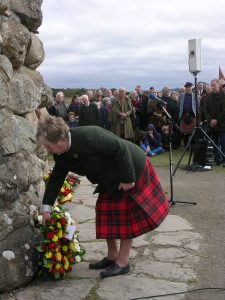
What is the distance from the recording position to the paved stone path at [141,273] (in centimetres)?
393

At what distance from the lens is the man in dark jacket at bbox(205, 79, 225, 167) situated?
437 inches

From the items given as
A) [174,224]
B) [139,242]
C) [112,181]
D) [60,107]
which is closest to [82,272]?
[112,181]

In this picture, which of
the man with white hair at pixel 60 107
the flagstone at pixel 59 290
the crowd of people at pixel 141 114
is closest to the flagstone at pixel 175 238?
the flagstone at pixel 59 290

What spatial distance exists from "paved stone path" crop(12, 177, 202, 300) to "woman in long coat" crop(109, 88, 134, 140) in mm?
7295

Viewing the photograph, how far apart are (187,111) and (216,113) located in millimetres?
1900

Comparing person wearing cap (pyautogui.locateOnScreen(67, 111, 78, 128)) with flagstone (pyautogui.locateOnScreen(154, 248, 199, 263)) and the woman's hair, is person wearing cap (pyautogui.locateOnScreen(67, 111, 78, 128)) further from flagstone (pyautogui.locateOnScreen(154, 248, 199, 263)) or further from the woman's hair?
the woman's hair

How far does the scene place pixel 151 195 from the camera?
14.3 feet

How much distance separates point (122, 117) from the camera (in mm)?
→ 13000

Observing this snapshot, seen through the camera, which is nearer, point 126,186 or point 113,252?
point 126,186

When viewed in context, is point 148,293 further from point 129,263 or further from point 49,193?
point 49,193

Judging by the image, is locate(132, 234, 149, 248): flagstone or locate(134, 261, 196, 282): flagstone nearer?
locate(134, 261, 196, 282): flagstone

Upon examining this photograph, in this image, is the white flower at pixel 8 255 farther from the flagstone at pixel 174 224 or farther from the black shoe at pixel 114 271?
the flagstone at pixel 174 224

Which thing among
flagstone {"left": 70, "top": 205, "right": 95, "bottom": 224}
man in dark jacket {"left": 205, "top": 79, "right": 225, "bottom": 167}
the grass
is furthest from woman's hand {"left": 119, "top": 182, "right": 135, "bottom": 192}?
man in dark jacket {"left": 205, "top": 79, "right": 225, "bottom": 167}

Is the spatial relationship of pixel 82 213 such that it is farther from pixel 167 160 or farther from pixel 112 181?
pixel 167 160
